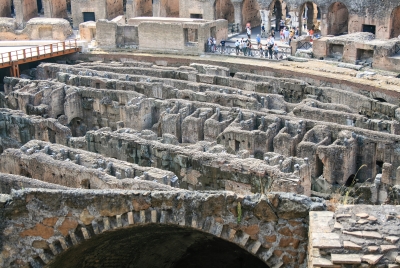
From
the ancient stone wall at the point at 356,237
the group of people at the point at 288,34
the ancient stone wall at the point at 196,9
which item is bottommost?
the ancient stone wall at the point at 356,237

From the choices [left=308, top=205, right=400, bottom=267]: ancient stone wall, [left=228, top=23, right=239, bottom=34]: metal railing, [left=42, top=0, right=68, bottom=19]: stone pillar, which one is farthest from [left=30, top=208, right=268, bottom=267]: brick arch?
[left=42, top=0, right=68, bottom=19]: stone pillar

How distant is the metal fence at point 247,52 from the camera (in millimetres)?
33938

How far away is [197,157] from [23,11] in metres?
24.1

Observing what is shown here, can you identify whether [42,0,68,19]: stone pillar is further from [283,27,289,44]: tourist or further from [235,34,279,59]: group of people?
[283,27,289,44]: tourist

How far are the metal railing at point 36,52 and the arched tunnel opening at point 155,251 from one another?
19916mm

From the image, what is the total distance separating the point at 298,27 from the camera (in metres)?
37.1

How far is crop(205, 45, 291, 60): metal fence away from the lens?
33.9 metres

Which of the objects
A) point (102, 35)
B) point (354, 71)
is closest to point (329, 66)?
point (354, 71)

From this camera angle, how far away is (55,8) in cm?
4266

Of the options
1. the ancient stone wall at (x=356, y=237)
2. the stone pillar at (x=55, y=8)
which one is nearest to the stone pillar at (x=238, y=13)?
the stone pillar at (x=55, y=8)

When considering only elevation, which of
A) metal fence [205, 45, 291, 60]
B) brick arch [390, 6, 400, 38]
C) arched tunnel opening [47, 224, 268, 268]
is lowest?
arched tunnel opening [47, 224, 268, 268]

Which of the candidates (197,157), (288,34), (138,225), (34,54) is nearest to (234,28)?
(288,34)

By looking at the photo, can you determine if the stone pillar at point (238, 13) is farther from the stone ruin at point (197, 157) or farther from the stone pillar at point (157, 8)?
A: the stone ruin at point (197, 157)

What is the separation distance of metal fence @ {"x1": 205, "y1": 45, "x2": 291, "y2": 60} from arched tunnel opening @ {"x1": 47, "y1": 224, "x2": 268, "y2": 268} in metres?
17.7
